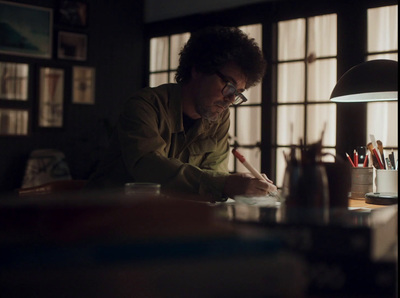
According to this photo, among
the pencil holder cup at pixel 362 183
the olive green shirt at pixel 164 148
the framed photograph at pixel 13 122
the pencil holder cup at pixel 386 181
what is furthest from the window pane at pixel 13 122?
the pencil holder cup at pixel 386 181

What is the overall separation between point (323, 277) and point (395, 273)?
0.07m

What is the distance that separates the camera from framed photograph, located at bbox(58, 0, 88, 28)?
15.1ft

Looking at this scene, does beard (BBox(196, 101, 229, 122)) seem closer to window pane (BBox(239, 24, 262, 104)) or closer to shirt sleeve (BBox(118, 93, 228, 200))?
shirt sleeve (BBox(118, 93, 228, 200))

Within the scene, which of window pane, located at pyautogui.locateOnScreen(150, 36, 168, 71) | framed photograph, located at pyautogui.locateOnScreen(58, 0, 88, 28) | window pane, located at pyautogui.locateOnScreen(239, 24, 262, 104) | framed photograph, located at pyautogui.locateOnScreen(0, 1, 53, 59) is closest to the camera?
window pane, located at pyautogui.locateOnScreen(239, 24, 262, 104)

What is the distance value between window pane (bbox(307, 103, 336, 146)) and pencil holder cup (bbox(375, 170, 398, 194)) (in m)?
1.95

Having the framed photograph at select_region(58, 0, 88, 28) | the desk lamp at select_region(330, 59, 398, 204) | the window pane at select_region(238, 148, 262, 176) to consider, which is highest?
the framed photograph at select_region(58, 0, 88, 28)

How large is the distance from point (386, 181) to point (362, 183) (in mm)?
106

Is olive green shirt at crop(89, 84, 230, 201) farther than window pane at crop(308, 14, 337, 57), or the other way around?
window pane at crop(308, 14, 337, 57)

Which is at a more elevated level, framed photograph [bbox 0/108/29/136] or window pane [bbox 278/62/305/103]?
window pane [bbox 278/62/305/103]

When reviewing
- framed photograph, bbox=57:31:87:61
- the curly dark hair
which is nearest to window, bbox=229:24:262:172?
framed photograph, bbox=57:31:87:61

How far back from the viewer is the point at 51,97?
15.0ft

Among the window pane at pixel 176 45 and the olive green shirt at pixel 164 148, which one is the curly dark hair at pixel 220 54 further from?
the window pane at pixel 176 45

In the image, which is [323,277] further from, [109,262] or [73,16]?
[73,16]

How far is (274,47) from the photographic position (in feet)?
13.2
